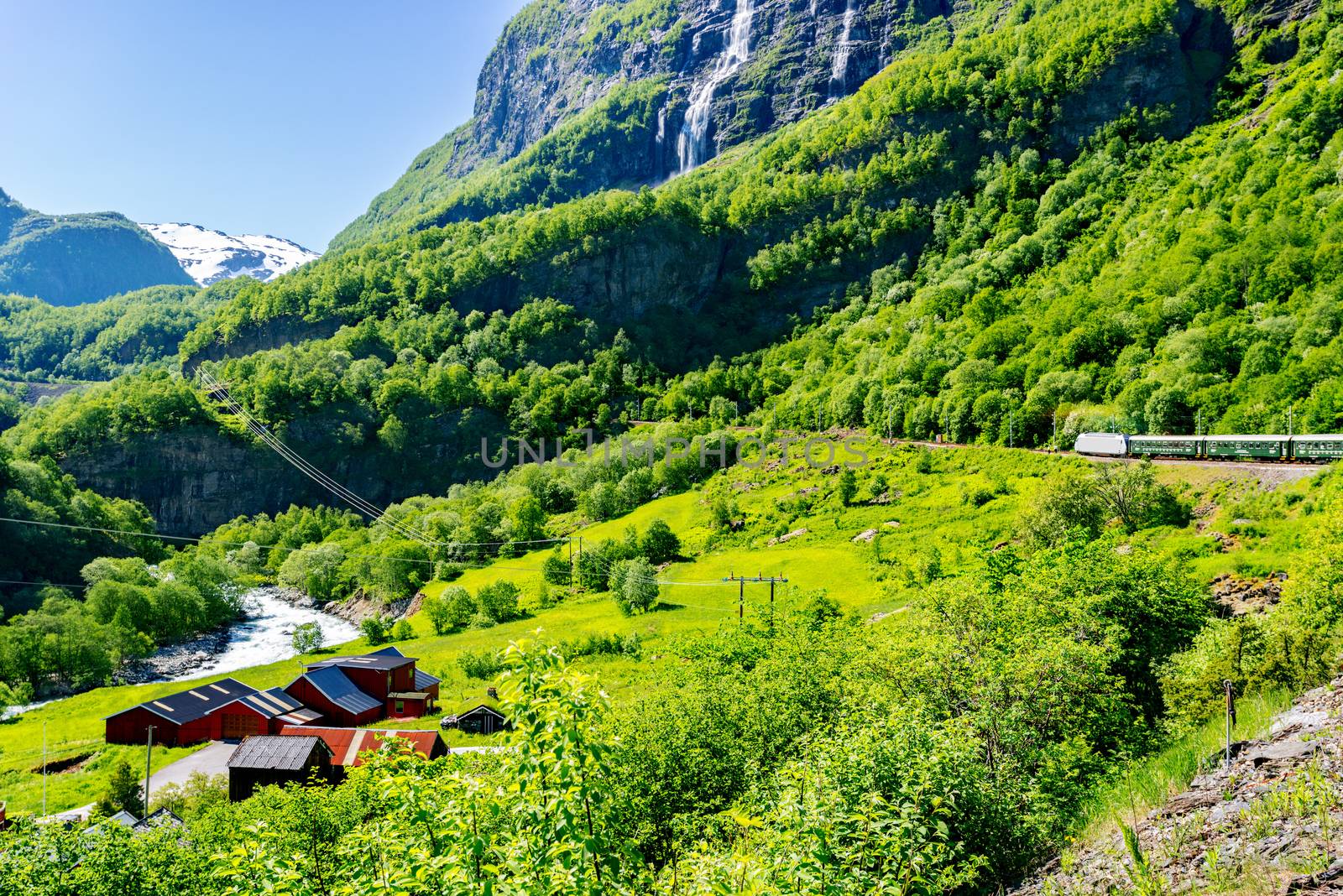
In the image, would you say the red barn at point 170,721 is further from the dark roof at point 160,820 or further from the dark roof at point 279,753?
the dark roof at point 160,820

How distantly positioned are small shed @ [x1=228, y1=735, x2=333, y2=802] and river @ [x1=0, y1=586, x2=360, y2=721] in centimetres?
3610

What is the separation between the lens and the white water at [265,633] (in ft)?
241

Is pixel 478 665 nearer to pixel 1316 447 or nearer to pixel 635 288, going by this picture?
pixel 1316 447

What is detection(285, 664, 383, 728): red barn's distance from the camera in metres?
52.4

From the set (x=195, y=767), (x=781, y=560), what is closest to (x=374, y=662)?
(x=195, y=767)

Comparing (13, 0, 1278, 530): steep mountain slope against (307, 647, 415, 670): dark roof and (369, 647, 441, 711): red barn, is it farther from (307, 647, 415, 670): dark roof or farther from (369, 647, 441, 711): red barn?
(307, 647, 415, 670): dark roof

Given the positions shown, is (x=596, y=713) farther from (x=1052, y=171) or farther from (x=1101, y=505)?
(x=1052, y=171)

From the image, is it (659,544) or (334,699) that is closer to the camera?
(334,699)

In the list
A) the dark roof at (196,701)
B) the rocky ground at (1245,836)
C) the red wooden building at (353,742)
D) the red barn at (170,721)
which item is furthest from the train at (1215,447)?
the red barn at (170,721)

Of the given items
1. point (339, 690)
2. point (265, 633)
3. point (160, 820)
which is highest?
point (160, 820)

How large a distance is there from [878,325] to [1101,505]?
9582cm

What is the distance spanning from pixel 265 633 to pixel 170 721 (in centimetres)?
3912

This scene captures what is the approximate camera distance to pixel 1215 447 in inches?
2253

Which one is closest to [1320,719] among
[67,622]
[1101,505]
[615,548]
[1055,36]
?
[1101,505]
